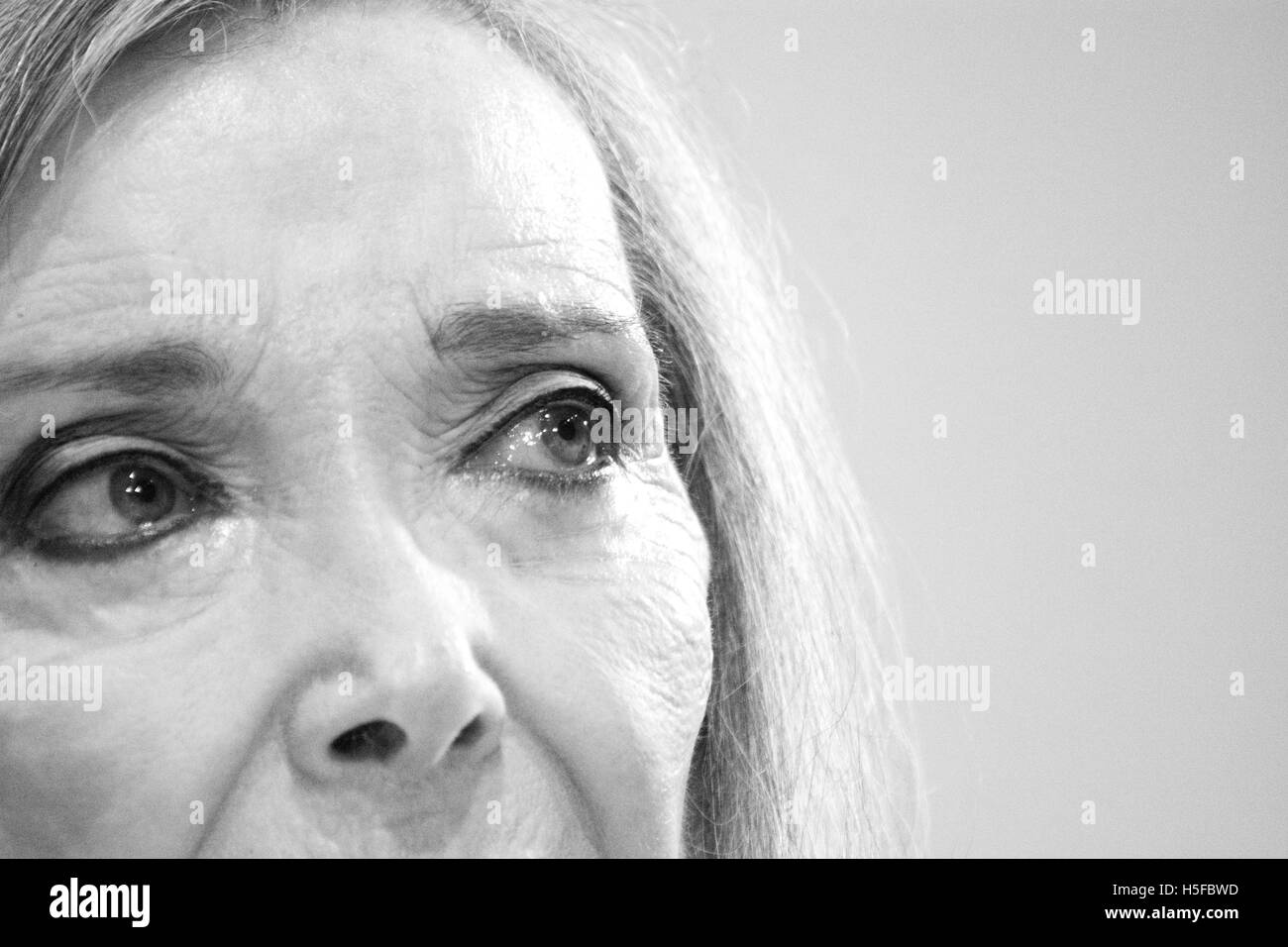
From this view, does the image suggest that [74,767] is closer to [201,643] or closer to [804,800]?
[201,643]

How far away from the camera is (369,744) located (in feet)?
2.81

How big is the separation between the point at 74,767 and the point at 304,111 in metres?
0.45

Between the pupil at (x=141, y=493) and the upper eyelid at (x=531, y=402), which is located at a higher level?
the upper eyelid at (x=531, y=402)

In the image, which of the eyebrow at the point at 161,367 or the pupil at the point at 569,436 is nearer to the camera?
the eyebrow at the point at 161,367

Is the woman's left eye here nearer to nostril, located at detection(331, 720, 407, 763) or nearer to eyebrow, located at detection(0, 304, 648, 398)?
eyebrow, located at detection(0, 304, 648, 398)

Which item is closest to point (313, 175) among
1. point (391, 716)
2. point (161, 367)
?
point (161, 367)

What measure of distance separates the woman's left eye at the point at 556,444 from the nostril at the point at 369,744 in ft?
0.69

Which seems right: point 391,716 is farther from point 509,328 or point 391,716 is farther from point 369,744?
point 509,328

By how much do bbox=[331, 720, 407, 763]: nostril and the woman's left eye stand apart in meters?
0.21

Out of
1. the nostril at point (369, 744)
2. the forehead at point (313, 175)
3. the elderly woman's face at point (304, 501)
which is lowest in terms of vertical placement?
the nostril at point (369, 744)

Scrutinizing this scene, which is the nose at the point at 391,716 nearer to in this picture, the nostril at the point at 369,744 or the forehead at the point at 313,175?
the nostril at the point at 369,744

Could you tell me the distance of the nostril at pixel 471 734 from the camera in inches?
34.2

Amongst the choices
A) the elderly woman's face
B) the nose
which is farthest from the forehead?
the nose

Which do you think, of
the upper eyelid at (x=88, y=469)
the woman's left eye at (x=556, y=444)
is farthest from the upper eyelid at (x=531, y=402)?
the upper eyelid at (x=88, y=469)
